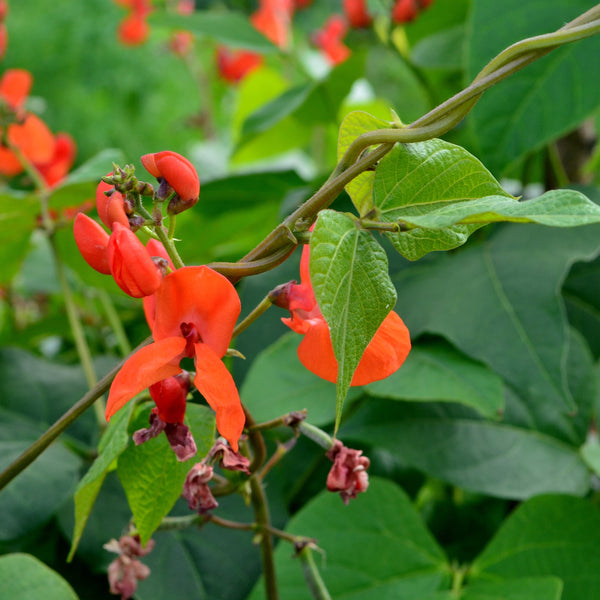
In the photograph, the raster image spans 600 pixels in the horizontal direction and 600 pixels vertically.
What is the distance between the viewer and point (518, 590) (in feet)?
1.23

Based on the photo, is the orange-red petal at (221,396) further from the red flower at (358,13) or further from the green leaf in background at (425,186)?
the red flower at (358,13)

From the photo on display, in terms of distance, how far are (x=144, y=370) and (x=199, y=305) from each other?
3cm

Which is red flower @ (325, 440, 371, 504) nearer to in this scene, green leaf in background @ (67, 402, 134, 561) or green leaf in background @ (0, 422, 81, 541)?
green leaf in background @ (67, 402, 134, 561)

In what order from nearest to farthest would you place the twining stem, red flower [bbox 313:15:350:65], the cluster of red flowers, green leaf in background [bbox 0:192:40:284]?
the twining stem → green leaf in background [bbox 0:192:40:284] → the cluster of red flowers → red flower [bbox 313:15:350:65]

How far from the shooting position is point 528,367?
42 centimetres

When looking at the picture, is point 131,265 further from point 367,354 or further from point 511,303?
point 511,303

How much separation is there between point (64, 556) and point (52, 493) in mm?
76

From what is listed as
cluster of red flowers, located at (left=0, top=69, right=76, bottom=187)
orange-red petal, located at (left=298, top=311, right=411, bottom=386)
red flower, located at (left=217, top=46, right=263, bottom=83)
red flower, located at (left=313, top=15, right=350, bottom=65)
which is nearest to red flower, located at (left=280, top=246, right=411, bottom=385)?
orange-red petal, located at (left=298, top=311, right=411, bottom=386)

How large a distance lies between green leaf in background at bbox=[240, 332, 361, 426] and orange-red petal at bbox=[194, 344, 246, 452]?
0.24 meters

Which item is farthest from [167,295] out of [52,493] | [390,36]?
[390,36]

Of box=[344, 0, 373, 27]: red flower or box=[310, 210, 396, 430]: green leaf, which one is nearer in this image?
box=[310, 210, 396, 430]: green leaf

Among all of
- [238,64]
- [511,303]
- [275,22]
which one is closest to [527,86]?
[511,303]

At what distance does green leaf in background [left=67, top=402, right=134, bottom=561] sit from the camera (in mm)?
264

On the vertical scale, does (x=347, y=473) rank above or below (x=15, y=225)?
below
